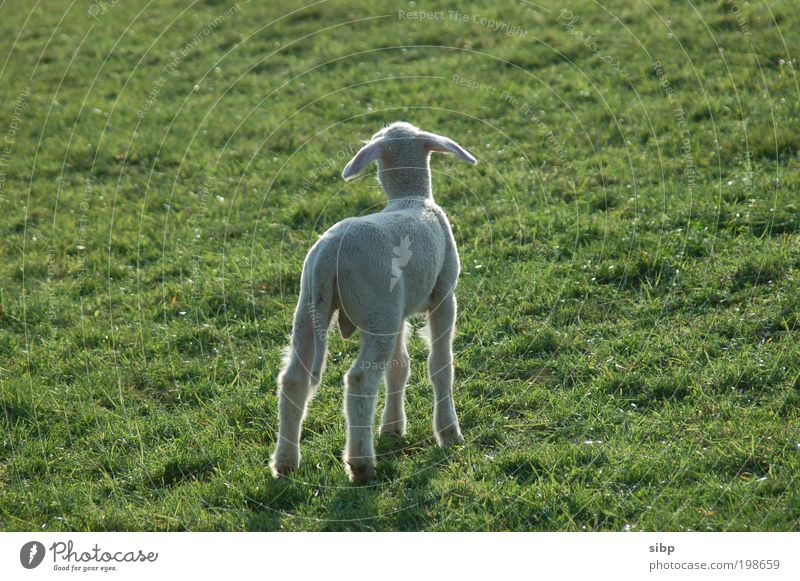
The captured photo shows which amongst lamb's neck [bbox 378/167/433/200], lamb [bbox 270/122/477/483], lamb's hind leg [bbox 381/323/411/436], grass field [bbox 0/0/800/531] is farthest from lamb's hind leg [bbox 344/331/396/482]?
lamb's neck [bbox 378/167/433/200]

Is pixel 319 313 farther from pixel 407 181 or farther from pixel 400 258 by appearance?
pixel 407 181

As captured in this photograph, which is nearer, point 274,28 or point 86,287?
point 86,287

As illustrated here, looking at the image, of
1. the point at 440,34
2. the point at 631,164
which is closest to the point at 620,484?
the point at 631,164

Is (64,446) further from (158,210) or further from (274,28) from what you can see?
(274,28)

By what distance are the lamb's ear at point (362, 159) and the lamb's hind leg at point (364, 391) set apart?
3.80ft

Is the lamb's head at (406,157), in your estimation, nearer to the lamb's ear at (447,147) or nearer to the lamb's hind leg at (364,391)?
the lamb's ear at (447,147)

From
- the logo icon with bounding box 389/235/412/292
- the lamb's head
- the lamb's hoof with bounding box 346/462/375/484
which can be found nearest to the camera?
the logo icon with bounding box 389/235/412/292

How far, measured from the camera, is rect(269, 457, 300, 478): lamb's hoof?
6466mm

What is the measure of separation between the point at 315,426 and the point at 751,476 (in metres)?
3.14

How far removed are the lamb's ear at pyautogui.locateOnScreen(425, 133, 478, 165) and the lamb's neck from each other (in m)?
A: 0.18

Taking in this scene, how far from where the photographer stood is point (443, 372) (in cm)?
694

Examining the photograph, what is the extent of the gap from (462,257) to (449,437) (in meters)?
3.05

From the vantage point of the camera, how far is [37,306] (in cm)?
962
